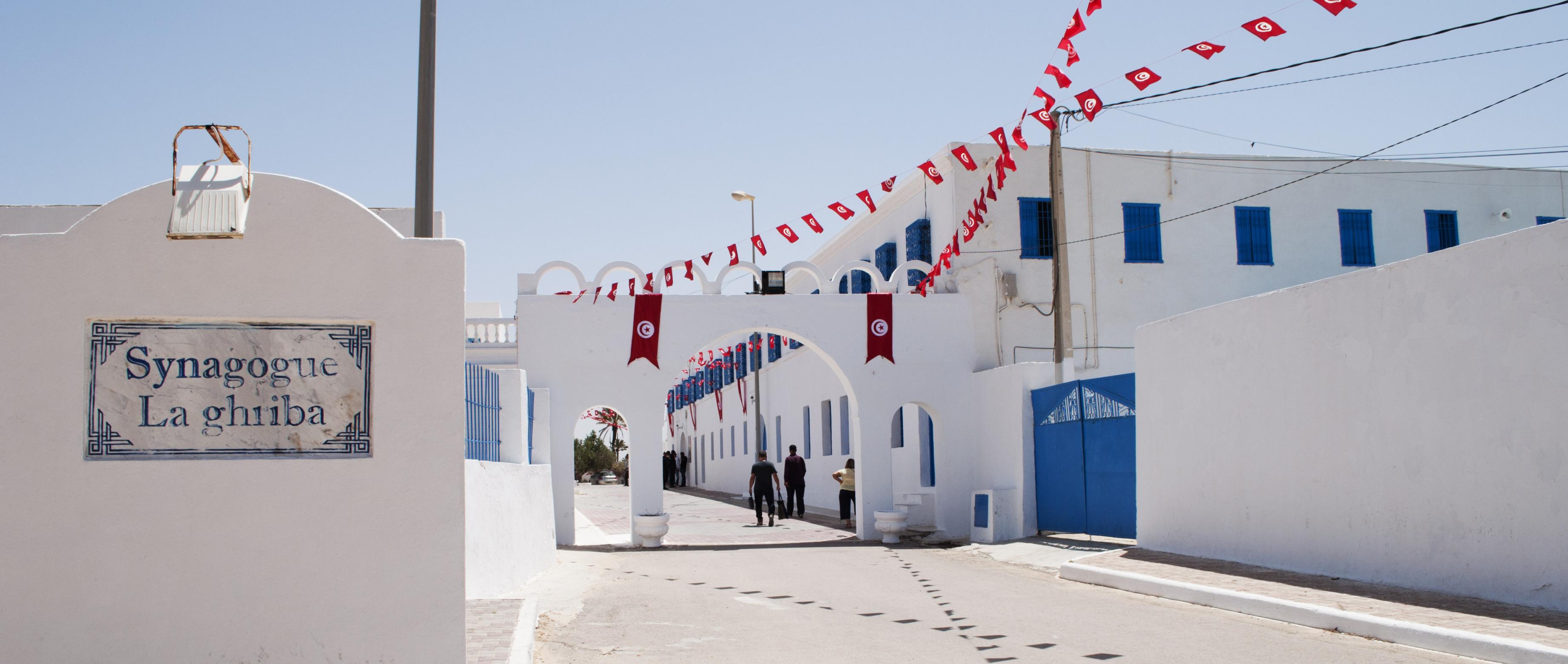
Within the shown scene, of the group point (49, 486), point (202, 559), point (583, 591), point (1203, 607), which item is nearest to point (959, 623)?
point (1203, 607)

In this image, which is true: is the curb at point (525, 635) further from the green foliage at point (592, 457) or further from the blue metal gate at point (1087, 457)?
the green foliage at point (592, 457)

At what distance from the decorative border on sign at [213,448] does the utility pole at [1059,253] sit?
12.3m

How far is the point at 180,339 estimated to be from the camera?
6250mm

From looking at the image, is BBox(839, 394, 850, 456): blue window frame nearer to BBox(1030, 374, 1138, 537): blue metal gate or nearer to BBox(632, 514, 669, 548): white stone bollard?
BBox(632, 514, 669, 548): white stone bollard

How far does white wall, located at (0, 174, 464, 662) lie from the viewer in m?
6.10

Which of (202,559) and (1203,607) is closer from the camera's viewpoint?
(202,559)

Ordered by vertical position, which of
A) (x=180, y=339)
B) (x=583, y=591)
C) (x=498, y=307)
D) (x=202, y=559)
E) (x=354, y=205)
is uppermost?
(x=498, y=307)

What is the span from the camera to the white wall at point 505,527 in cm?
996

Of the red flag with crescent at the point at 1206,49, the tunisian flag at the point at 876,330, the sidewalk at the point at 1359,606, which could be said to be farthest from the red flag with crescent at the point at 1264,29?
the tunisian flag at the point at 876,330

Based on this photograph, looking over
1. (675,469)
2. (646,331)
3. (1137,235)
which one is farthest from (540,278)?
(675,469)

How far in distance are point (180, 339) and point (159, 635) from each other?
1513mm

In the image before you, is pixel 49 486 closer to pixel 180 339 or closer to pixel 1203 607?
pixel 180 339

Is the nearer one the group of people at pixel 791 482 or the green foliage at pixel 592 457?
the group of people at pixel 791 482

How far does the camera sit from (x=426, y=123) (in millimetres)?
9078
